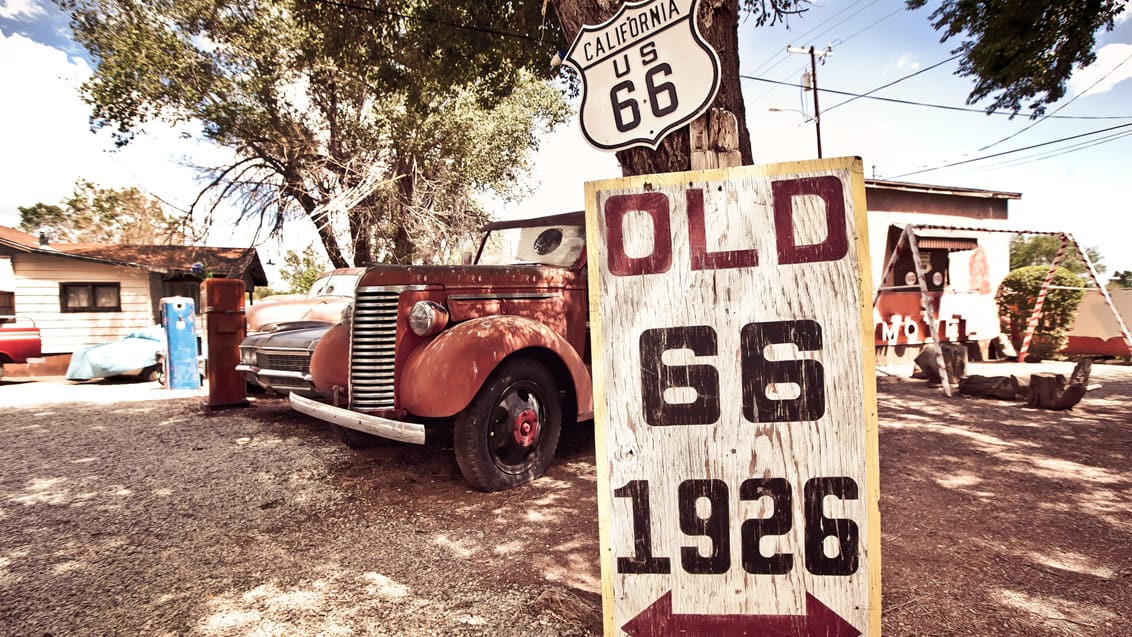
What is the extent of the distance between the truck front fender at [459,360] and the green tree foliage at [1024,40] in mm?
5587

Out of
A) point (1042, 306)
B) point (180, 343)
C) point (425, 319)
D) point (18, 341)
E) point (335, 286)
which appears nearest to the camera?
point (425, 319)

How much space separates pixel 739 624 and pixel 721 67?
5.54 feet

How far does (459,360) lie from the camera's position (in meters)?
3.25

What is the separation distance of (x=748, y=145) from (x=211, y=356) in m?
6.63

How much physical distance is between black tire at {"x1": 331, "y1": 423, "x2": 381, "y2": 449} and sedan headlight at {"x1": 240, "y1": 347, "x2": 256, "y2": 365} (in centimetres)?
206

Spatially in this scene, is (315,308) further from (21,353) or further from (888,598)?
(21,353)

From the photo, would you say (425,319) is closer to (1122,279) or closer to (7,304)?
(7,304)

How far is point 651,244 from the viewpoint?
1.52 m

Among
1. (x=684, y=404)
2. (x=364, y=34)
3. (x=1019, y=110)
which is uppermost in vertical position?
(x=364, y=34)

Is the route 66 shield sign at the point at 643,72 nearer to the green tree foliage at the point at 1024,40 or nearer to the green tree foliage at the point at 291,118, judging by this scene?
the green tree foliage at the point at 1024,40

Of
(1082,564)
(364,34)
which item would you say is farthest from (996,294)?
(364,34)

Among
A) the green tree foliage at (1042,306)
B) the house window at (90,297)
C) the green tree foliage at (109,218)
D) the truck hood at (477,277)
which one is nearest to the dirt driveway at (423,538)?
the truck hood at (477,277)

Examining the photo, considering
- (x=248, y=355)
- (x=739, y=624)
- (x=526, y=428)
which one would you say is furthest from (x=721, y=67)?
(x=248, y=355)

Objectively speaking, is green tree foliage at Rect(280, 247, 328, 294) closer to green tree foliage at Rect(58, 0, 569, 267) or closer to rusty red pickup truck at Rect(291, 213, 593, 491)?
green tree foliage at Rect(58, 0, 569, 267)
